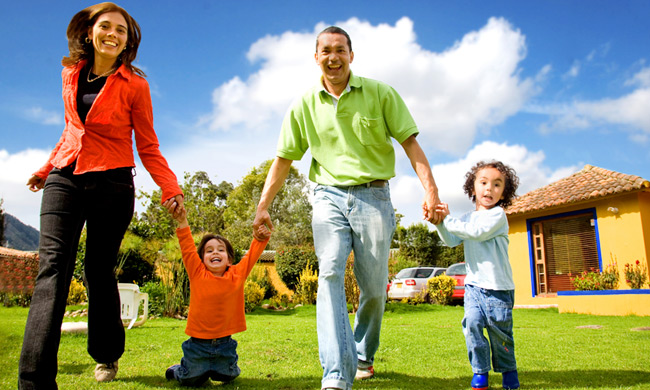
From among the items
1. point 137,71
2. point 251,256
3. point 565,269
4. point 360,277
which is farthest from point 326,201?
point 565,269

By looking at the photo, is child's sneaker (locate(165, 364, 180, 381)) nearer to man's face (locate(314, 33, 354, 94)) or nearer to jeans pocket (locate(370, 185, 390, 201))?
jeans pocket (locate(370, 185, 390, 201))

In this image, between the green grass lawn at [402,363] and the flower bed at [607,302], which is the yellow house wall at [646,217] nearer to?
the flower bed at [607,302]

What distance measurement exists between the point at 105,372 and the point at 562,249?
581 inches

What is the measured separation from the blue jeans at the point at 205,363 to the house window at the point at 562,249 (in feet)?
43.8

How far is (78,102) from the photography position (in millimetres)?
2965

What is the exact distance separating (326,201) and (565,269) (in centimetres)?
1417

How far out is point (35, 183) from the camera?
3.03m

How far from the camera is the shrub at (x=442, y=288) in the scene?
16.5m

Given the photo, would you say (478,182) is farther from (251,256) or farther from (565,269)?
(565,269)

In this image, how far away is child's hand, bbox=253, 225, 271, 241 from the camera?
10.9ft

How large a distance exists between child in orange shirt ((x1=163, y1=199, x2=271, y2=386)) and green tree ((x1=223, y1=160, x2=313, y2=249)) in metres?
30.0

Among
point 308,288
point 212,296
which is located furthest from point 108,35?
point 308,288

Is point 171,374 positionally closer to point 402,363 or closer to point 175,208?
point 175,208

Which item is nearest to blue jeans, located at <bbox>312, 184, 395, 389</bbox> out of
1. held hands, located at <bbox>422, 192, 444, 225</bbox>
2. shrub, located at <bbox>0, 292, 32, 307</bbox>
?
held hands, located at <bbox>422, 192, 444, 225</bbox>
